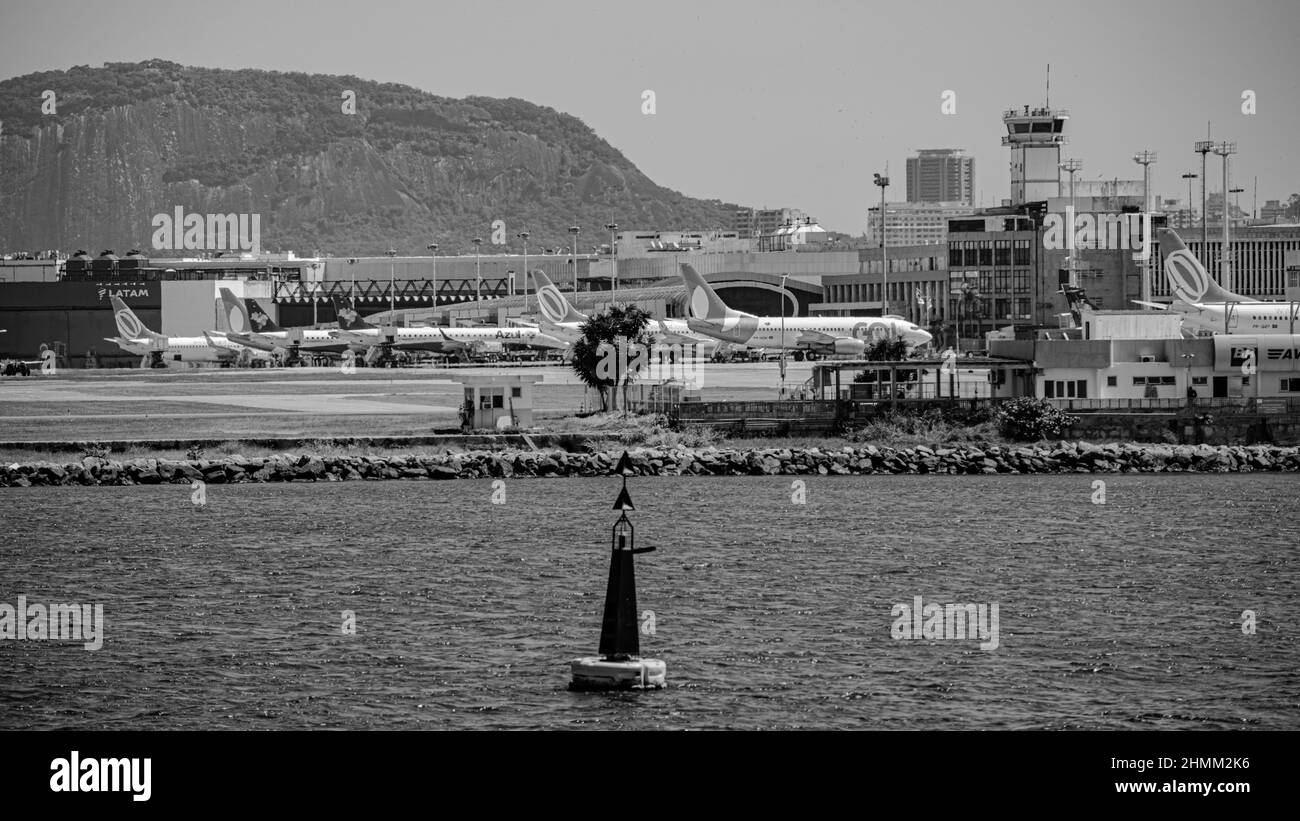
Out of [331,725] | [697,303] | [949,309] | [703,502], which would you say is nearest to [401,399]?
[703,502]

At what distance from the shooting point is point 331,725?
97.1ft

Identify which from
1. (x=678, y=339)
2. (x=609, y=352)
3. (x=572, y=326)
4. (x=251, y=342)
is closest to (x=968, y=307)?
(x=678, y=339)

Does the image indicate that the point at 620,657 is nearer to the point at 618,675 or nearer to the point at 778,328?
the point at 618,675

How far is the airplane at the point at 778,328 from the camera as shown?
147 meters

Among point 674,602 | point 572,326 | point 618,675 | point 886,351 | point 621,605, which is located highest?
point 572,326

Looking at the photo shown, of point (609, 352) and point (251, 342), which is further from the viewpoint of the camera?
point (251, 342)

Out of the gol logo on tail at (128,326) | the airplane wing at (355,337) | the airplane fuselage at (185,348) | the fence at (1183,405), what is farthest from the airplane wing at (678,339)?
the fence at (1183,405)

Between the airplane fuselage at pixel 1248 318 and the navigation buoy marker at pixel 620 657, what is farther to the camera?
the airplane fuselage at pixel 1248 318

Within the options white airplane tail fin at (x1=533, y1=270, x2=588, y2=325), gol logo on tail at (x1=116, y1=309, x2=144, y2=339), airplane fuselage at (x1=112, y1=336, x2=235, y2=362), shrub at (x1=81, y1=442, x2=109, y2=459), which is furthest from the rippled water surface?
gol logo on tail at (x1=116, y1=309, x2=144, y2=339)

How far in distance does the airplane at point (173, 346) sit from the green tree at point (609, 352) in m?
88.3

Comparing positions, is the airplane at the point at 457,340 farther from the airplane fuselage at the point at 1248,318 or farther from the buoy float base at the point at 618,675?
the buoy float base at the point at 618,675

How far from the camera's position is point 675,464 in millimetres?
73688

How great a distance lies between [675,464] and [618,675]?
137ft
